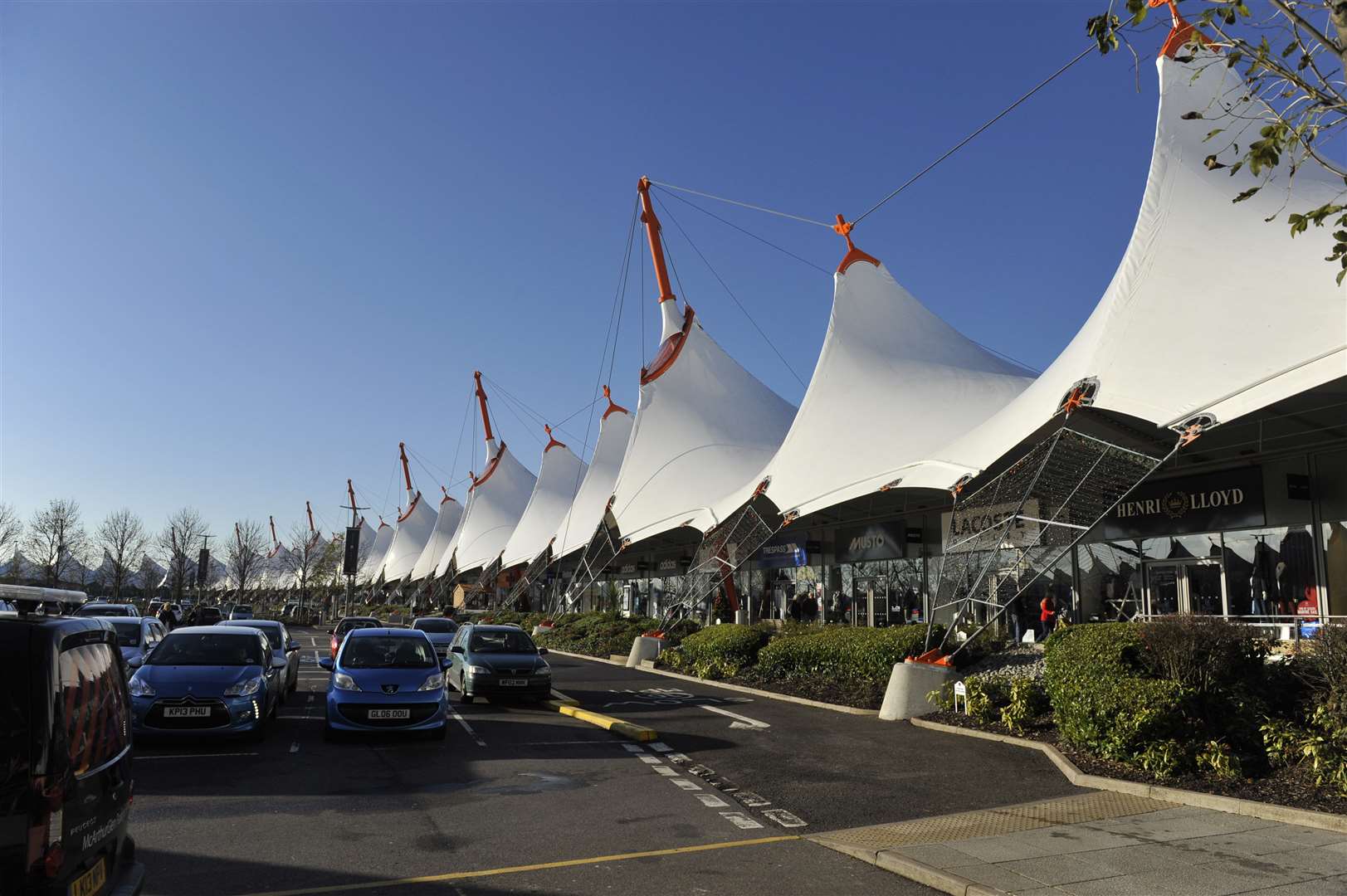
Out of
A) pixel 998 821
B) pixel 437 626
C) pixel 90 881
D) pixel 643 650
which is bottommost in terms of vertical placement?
pixel 998 821

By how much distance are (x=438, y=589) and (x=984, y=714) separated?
68093 millimetres

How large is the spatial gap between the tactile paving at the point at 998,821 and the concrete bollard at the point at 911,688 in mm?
5408

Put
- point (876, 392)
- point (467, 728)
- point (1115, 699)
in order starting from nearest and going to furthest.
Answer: point (1115, 699) < point (467, 728) < point (876, 392)

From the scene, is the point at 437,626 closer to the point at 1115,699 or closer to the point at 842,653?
the point at 842,653

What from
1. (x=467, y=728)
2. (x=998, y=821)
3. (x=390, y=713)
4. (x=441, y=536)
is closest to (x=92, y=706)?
(x=998, y=821)

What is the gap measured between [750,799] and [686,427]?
1114 inches

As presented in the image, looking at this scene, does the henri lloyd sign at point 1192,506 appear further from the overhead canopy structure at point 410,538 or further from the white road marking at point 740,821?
the overhead canopy structure at point 410,538

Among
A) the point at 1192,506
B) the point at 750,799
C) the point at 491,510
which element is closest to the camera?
the point at 750,799

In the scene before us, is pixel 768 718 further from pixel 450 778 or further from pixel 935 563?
pixel 935 563

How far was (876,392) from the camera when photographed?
25.5m

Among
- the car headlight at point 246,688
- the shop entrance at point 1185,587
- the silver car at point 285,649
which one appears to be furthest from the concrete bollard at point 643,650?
the car headlight at point 246,688

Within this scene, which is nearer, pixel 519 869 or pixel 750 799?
pixel 519 869

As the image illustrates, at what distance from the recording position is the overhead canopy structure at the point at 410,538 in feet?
311

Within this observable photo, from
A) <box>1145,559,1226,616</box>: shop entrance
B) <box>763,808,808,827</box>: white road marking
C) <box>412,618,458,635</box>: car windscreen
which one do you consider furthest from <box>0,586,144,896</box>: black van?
<box>412,618,458,635</box>: car windscreen
